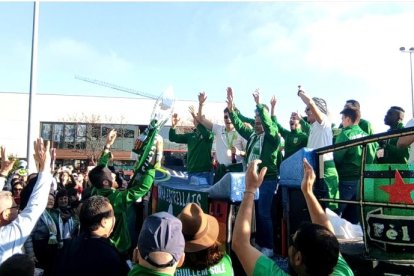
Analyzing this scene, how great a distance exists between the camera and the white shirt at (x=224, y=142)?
7.28 metres

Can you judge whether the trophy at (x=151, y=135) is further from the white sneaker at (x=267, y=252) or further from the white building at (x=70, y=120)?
the white building at (x=70, y=120)

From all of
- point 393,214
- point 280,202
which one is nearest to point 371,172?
point 393,214

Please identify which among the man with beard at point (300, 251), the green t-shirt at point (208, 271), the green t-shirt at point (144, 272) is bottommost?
the green t-shirt at point (208, 271)

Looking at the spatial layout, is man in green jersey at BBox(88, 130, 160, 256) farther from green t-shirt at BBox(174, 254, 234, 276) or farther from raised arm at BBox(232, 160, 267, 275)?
raised arm at BBox(232, 160, 267, 275)

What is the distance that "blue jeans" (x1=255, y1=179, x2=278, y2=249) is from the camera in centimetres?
480

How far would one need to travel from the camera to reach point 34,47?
12.4 m

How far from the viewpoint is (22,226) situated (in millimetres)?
2961

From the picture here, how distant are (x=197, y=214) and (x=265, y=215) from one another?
2436 mm

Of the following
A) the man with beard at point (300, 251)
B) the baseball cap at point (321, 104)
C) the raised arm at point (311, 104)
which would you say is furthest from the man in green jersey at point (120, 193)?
the baseball cap at point (321, 104)

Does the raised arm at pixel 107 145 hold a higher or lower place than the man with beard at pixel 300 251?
higher

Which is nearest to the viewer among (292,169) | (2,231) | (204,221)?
(204,221)

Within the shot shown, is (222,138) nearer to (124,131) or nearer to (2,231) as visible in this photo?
(2,231)

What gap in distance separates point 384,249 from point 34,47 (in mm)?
11378

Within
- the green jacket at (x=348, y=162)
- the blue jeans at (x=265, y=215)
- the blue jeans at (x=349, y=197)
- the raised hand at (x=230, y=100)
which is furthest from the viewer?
the raised hand at (x=230, y=100)
